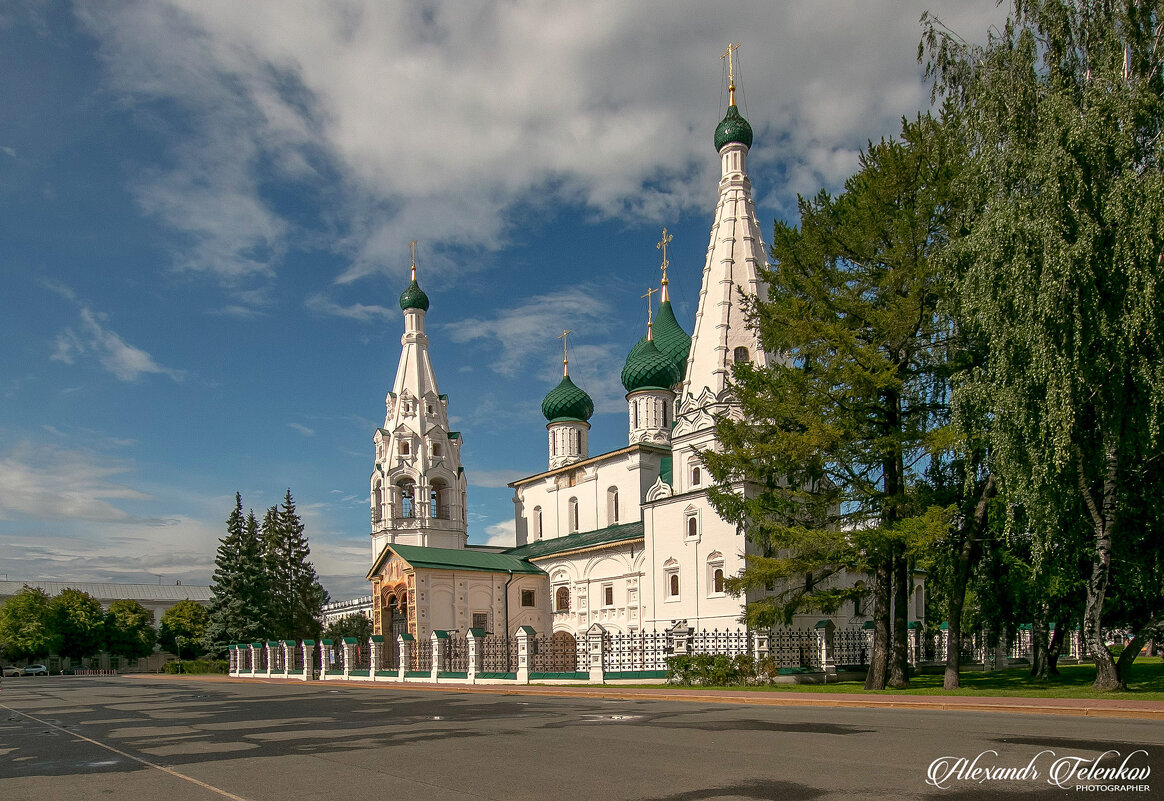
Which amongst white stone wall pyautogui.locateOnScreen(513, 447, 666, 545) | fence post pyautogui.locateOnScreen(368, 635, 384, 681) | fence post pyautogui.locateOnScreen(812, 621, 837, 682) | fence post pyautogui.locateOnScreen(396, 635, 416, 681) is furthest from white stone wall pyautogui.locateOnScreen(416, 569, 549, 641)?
fence post pyautogui.locateOnScreen(812, 621, 837, 682)

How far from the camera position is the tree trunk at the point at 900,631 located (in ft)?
68.1

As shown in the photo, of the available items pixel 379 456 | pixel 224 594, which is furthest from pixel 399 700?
pixel 224 594

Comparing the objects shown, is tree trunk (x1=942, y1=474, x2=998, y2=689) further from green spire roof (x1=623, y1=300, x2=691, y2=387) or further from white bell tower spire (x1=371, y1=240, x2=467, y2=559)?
white bell tower spire (x1=371, y1=240, x2=467, y2=559)

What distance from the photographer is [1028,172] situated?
1666 cm

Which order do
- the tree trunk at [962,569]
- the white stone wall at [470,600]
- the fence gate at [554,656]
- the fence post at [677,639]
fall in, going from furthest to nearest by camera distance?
1. the white stone wall at [470,600]
2. the fence gate at [554,656]
3. the fence post at [677,639]
4. the tree trunk at [962,569]

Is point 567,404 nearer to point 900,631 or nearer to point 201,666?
point 201,666

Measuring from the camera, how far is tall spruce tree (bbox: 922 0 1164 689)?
15734 mm

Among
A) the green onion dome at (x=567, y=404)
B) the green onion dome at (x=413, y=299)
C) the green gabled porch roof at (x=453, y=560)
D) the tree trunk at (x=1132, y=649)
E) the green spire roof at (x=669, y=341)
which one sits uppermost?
the green onion dome at (x=413, y=299)

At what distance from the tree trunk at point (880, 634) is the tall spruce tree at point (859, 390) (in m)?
0.03

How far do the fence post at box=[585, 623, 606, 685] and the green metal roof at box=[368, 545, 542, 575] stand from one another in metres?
16.7

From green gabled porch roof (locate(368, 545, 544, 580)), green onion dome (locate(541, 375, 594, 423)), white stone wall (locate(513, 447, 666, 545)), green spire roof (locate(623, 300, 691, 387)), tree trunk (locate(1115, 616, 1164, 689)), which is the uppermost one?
green spire roof (locate(623, 300, 691, 387))

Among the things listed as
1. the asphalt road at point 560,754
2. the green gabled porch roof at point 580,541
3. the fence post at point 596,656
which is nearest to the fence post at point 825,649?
the fence post at point 596,656

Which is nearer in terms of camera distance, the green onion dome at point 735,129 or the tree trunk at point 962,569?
the tree trunk at point 962,569

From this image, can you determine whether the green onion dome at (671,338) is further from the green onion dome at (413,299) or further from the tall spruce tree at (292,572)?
the tall spruce tree at (292,572)
